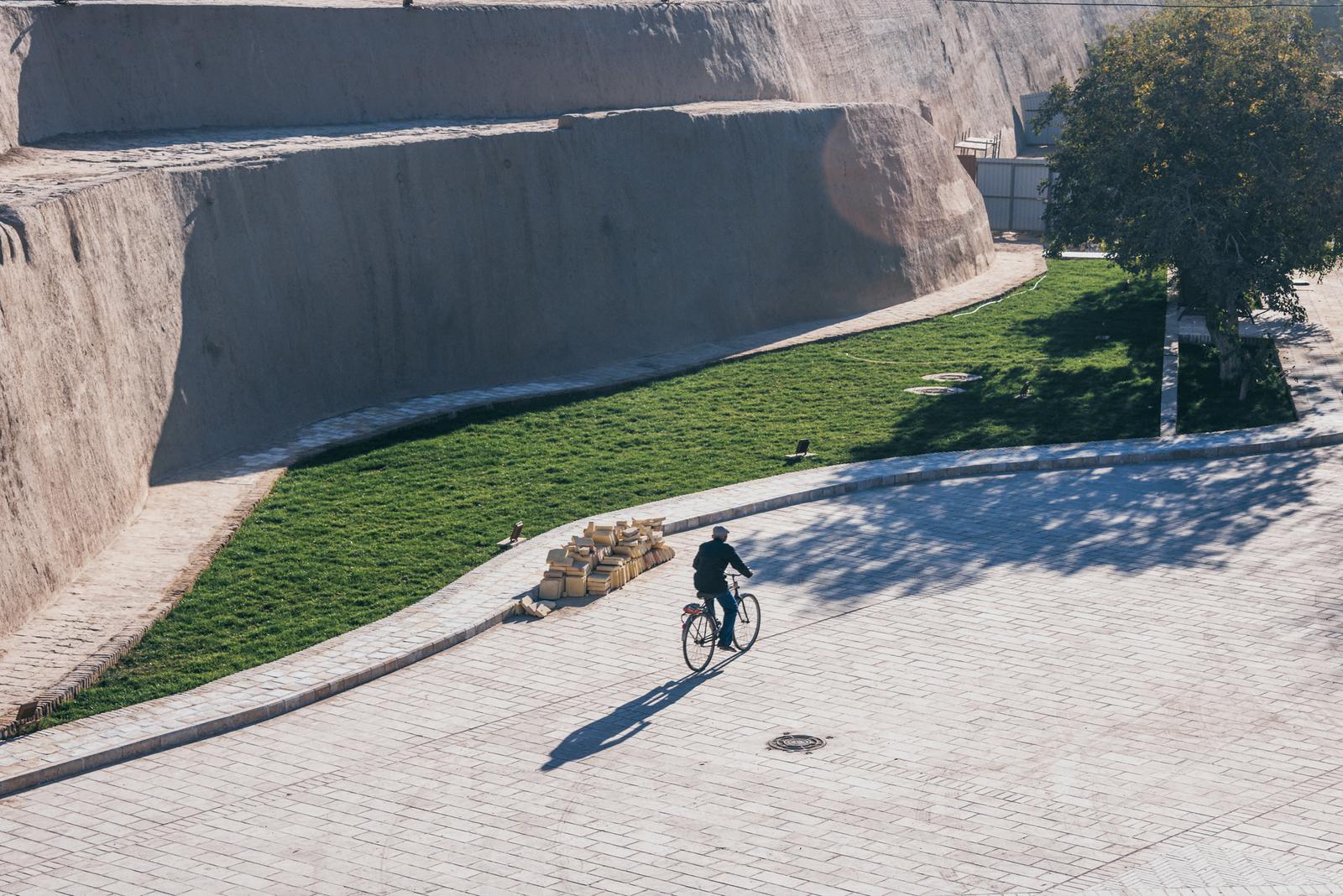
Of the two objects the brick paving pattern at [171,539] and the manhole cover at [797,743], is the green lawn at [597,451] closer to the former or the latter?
the brick paving pattern at [171,539]

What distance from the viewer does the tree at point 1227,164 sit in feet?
74.1

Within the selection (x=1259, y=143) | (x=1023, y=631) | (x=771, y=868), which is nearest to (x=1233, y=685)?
(x=1023, y=631)

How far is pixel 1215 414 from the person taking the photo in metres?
22.5

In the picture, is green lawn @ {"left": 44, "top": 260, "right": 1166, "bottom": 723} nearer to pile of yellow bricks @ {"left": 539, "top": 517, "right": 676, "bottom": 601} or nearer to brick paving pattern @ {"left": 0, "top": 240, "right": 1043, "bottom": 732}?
brick paving pattern @ {"left": 0, "top": 240, "right": 1043, "bottom": 732}

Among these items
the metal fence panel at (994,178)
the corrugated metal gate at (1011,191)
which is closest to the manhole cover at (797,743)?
the corrugated metal gate at (1011,191)

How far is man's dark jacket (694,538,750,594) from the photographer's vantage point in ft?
45.9

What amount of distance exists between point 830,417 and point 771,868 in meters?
13.3

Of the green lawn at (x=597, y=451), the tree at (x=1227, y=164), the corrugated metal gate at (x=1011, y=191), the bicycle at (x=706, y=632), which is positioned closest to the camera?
the bicycle at (x=706, y=632)

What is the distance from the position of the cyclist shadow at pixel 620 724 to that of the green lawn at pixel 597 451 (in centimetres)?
345

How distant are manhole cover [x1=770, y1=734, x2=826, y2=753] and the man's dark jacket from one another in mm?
1838

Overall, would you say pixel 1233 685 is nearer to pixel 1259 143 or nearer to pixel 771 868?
pixel 771 868

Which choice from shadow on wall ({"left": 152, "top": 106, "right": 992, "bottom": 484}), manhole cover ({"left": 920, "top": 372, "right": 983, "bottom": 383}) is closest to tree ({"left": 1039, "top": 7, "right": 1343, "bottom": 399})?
manhole cover ({"left": 920, "top": 372, "right": 983, "bottom": 383})

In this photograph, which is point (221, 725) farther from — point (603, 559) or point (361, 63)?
point (361, 63)

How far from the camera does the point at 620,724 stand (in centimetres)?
1295
